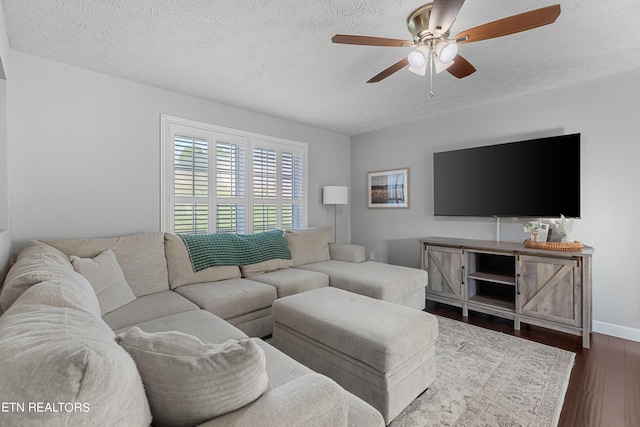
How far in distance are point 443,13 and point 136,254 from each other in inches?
110

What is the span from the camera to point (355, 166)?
4.99 metres

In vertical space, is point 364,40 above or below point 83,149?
above

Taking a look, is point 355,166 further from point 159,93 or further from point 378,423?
point 378,423

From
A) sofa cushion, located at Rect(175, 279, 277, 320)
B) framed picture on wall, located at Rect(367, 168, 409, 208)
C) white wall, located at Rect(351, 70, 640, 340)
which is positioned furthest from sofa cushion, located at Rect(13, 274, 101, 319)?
framed picture on wall, located at Rect(367, 168, 409, 208)

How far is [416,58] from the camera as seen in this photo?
72.1 inches

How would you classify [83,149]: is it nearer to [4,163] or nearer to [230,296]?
[4,163]

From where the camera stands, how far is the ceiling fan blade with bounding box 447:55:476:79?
195cm

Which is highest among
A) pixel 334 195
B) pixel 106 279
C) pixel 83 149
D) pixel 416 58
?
pixel 416 58

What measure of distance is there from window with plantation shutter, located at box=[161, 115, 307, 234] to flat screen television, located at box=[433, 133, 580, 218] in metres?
→ 2.03

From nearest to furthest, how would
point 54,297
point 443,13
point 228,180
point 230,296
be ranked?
point 54,297, point 443,13, point 230,296, point 228,180

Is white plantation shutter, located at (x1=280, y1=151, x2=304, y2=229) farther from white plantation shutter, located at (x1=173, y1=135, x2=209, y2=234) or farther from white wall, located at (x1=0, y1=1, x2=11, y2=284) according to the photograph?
white wall, located at (x1=0, y1=1, x2=11, y2=284)

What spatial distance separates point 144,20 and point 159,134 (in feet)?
4.32

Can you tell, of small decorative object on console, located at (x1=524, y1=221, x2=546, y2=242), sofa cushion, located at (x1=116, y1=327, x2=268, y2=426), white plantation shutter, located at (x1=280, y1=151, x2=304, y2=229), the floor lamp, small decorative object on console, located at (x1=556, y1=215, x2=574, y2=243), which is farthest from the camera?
the floor lamp

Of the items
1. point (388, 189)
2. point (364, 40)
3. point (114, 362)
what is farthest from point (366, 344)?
point (388, 189)
